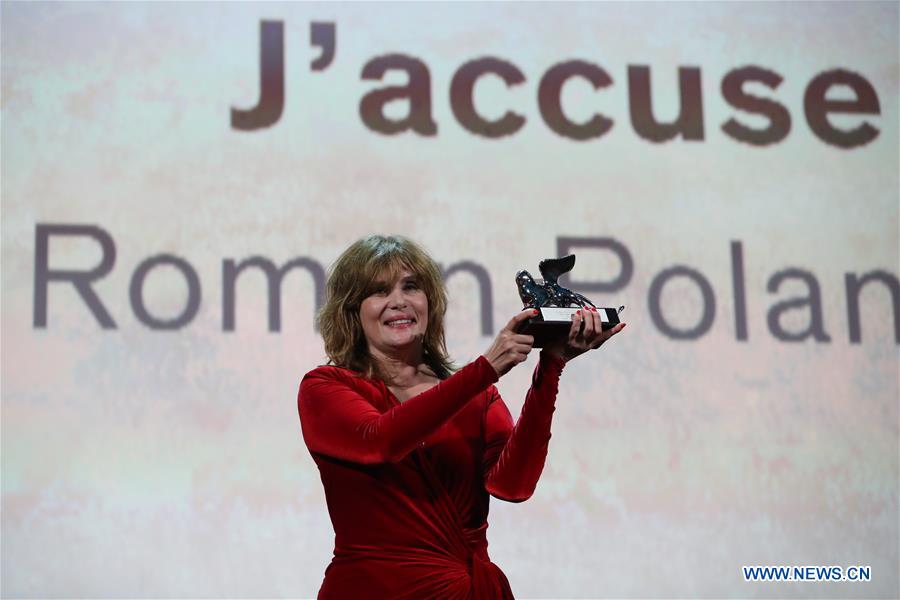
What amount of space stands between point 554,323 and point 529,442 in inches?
8.4

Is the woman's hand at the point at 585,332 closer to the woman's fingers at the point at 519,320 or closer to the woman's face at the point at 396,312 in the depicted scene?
the woman's fingers at the point at 519,320

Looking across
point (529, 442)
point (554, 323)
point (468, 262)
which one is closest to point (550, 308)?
point (554, 323)

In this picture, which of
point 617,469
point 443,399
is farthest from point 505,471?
point 617,469

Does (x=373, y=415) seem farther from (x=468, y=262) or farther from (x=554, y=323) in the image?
(x=468, y=262)

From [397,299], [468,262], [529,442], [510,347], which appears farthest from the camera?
[468,262]

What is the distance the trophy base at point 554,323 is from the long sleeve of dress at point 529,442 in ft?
0.15

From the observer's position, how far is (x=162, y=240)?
133 inches

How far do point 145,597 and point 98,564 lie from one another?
16cm

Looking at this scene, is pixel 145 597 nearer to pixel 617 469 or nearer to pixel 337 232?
pixel 337 232

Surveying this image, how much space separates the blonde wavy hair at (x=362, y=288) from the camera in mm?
1902

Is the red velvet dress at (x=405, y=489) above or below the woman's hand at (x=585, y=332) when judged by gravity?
below

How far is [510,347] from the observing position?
163 cm

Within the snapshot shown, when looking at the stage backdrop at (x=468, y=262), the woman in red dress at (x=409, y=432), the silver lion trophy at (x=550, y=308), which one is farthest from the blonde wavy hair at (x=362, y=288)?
the stage backdrop at (x=468, y=262)

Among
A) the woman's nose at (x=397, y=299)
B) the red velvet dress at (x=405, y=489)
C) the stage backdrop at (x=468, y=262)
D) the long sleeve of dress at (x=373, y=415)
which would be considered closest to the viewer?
the long sleeve of dress at (x=373, y=415)
